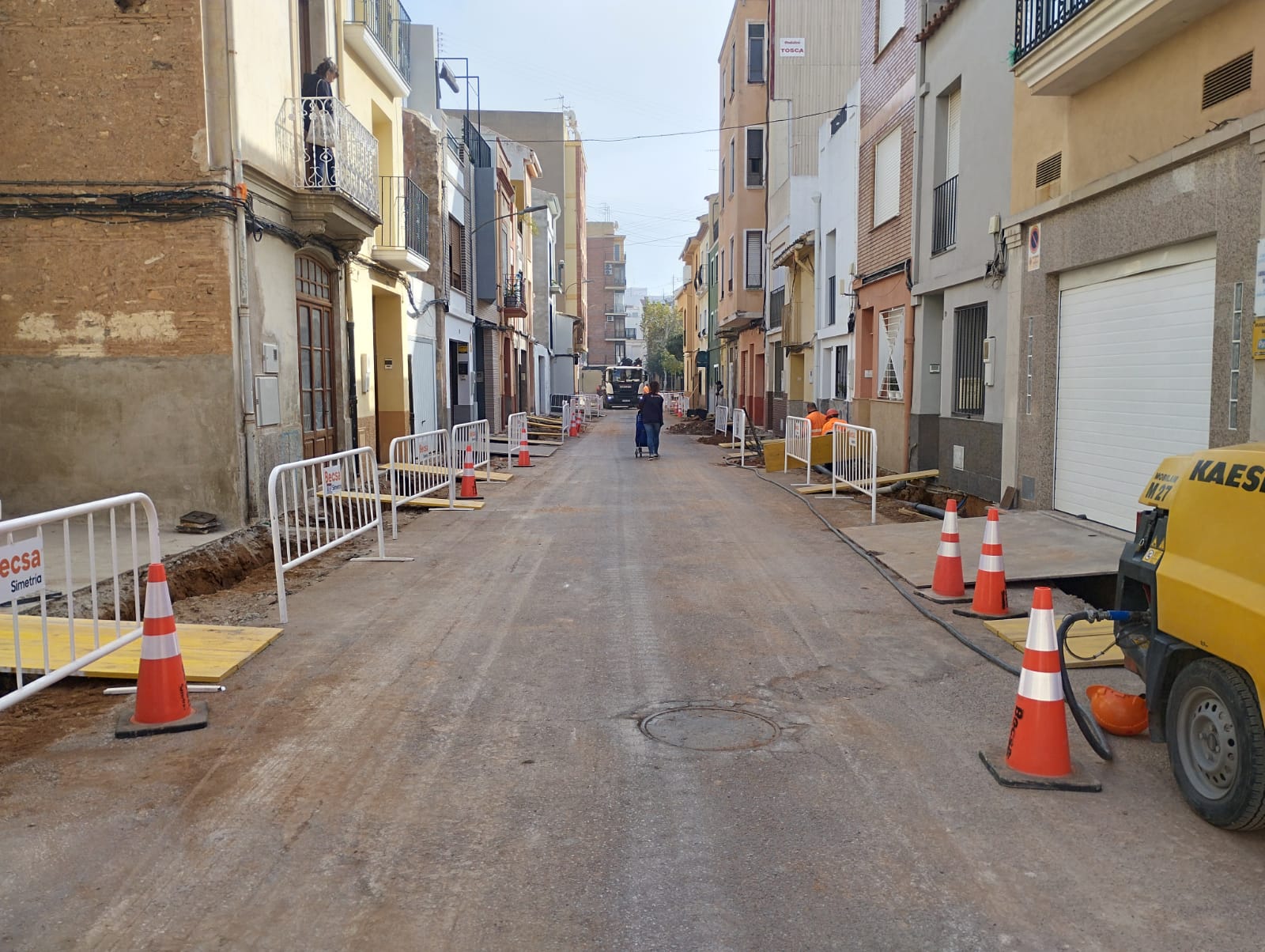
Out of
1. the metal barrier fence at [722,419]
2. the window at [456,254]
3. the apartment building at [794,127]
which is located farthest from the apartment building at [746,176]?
the window at [456,254]

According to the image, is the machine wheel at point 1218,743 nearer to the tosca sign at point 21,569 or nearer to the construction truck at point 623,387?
the tosca sign at point 21,569

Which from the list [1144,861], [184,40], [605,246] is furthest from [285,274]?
[605,246]

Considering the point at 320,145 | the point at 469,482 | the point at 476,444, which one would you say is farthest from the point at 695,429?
the point at 320,145

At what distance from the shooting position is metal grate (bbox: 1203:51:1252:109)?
7.51 m

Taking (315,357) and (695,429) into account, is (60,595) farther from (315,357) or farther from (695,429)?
(695,429)

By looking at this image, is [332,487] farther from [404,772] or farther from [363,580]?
[404,772]

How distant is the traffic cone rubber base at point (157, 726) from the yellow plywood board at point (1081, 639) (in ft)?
14.7

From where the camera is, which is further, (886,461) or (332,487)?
(886,461)

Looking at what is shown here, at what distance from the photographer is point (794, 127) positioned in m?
30.8

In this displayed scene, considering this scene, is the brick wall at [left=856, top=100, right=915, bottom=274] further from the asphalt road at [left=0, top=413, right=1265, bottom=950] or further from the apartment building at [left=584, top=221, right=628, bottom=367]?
the apartment building at [left=584, top=221, right=628, bottom=367]

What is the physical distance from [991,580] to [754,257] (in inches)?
1094

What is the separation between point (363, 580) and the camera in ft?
28.3

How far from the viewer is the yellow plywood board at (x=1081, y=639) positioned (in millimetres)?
5824

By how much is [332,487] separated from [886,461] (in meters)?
11.1
